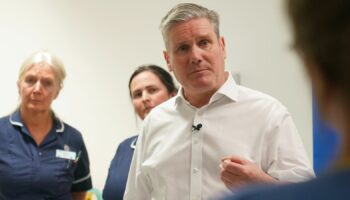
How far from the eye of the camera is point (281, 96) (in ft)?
8.84

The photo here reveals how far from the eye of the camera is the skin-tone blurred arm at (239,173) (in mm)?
1275

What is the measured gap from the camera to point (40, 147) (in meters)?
2.40

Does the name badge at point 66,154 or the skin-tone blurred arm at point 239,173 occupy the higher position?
the skin-tone blurred arm at point 239,173

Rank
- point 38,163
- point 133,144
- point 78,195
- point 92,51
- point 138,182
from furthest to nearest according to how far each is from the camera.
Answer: point 92,51
point 78,195
point 133,144
point 38,163
point 138,182

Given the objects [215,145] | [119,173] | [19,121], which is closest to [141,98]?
[119,173]

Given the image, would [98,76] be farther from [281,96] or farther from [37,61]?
[281,96]

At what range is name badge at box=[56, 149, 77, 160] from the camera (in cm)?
244

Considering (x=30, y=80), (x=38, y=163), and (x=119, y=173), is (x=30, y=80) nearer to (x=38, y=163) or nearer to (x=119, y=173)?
(x=38, y=163)

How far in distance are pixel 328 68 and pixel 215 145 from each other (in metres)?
1.07

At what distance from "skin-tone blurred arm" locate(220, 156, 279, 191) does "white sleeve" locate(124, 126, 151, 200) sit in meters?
0.44

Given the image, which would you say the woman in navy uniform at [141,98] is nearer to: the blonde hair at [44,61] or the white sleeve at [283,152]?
the blonde hair at [44,61]

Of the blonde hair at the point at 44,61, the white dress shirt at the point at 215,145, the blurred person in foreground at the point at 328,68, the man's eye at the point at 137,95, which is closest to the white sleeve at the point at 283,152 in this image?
the white dress shirt at the point at 215,145

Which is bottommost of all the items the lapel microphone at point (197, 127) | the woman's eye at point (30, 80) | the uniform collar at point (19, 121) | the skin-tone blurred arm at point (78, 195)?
the skin-tone blurred arm at point (78, 195)

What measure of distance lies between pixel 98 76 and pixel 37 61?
3.39 feet
